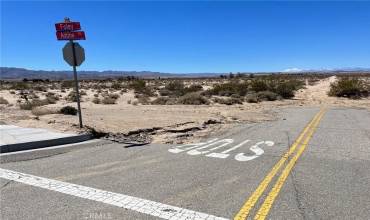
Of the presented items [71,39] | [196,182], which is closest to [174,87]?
[71,39]

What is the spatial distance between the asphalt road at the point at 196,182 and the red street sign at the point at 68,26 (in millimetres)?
4124

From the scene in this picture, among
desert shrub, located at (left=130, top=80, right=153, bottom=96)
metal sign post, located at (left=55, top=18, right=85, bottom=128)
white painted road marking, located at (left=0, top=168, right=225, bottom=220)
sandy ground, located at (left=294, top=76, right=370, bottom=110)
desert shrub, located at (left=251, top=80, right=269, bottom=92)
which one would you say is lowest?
sandy ground, located at (left=294, top=76, right=370, bottom=110)

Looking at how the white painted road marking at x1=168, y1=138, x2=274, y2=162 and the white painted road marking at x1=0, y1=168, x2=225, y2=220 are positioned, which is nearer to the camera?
the white painted road marking at x1=0, y1=168, x2=225, y2=220

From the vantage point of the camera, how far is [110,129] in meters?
12.2

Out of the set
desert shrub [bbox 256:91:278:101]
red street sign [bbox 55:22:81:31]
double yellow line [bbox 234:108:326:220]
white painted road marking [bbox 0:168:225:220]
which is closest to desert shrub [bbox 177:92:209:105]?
desert shrub [bbox 256:91:278:101]

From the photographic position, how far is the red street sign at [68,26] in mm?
11141

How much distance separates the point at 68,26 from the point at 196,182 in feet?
24.7

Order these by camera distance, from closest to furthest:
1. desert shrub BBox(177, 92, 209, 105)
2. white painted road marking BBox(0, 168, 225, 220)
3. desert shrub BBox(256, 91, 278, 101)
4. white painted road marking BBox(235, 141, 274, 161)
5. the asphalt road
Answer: white painted road marking BBox(0, 168, 225, 220), the asphalt road, white painted road marking BBox(235, 141, 274, 161), desert shrub BBox(177, 92, 209, 105), desert shrub BBox(256, 91, 278, 101)

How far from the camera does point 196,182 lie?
614cm

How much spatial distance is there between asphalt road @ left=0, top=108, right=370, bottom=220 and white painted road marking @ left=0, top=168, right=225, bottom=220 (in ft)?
0.05

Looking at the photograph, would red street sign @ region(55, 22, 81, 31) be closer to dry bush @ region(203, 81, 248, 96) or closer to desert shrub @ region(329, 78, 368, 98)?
dry bush @ region(203, 81, 248, 96)

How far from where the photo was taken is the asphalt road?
15.9 feet

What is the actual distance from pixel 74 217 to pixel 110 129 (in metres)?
7.70

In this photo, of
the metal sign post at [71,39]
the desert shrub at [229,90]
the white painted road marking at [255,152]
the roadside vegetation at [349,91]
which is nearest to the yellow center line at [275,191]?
the white painted road marking at [255,152]
